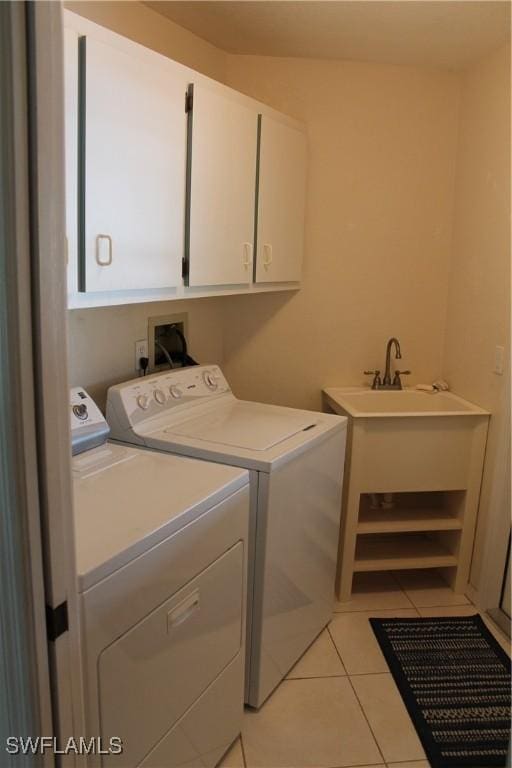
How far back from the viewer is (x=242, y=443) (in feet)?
6.45

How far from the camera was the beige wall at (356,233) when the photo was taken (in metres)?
2.78

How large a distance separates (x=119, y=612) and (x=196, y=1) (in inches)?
83.0

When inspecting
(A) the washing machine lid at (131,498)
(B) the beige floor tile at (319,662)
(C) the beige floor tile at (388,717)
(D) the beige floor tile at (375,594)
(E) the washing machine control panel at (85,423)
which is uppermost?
Answer: (E) the washing machine control panel at (85,423)

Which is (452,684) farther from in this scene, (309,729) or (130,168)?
(130,168)

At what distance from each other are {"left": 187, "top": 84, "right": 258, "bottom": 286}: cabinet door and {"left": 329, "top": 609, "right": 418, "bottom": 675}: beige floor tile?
1551mm

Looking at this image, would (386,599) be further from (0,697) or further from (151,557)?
(0,697)

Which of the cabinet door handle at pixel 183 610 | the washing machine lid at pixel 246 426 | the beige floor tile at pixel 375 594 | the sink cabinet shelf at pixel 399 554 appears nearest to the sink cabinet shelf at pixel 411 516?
the sink cabinet shelf at pixel 399 554

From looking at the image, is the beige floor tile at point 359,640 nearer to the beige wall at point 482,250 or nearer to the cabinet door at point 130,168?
the beige wall at point 482,250

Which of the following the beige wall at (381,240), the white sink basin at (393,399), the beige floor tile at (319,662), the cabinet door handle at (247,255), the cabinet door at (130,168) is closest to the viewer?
the cabinet door at (130,168)

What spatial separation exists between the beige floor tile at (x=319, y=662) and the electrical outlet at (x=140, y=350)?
1.34 m

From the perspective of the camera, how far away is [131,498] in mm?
1547

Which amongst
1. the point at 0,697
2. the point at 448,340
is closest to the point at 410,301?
the point at 448,340

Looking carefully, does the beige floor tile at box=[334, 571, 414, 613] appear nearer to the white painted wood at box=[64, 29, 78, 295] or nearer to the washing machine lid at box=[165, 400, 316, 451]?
the washing machine lid at box=[165, 400, 316, 451]

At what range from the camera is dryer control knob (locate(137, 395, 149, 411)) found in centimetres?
210
